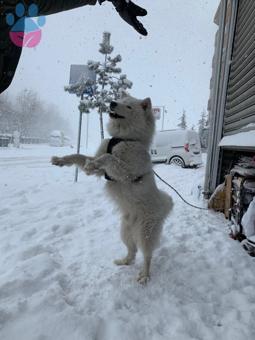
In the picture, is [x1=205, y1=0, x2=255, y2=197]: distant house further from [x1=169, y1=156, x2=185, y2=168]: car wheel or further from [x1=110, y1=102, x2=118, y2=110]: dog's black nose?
[x1=169, y1=156, x2=185, y2=168]: car wheel

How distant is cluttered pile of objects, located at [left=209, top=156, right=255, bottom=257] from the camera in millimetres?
3291

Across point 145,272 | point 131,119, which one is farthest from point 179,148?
point 145,272

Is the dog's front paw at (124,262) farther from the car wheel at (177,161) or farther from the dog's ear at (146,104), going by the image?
the car wheel at (177,161)

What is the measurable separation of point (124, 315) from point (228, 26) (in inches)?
235

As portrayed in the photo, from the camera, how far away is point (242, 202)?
380 centimetres

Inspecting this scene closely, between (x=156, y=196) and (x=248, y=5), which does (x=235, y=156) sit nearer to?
(x=248, y=5)

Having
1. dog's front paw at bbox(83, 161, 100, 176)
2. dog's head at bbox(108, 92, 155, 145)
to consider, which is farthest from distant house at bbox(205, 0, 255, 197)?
dog's front paw at bbox(83, 161, 100, 176)

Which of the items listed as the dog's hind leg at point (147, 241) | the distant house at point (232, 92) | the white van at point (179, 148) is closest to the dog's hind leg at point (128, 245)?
the dog's hind leg at point (147, 241)

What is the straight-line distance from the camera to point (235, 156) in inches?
227

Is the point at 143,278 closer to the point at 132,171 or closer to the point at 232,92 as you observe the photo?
the point at 132,171

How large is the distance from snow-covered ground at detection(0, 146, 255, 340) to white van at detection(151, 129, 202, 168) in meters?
10.3

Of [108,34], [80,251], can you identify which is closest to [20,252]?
[80,251]

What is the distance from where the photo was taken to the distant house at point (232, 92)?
4246 millimetres

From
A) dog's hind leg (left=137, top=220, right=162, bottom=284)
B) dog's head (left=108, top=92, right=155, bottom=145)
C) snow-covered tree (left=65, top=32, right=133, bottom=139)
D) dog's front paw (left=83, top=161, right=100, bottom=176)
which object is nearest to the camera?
dog's front paw (left=83, top=161, right=100, bottom=176)
